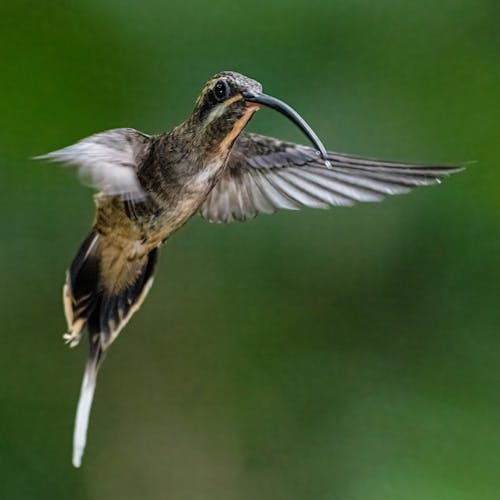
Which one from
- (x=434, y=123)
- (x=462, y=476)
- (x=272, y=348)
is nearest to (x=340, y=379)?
(x=272, y=348)

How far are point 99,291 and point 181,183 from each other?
337 millimetres

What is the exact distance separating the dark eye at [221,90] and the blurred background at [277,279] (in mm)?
860

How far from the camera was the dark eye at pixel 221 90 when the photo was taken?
136cm

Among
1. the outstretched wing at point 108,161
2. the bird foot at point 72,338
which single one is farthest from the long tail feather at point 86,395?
the outstretched wing at point 108,161

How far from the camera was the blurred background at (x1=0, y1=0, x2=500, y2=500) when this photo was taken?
7.53 feet

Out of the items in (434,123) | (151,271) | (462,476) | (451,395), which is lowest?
(462,476)

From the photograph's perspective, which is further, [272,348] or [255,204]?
[272,348]

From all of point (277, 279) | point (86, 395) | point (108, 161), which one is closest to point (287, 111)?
point (108, 161)

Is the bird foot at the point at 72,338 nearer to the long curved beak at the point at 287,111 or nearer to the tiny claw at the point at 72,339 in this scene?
the tiny claw at the point at 72,339

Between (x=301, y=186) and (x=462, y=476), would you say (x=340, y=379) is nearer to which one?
(x=462, y=476)

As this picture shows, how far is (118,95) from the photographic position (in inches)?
89.4

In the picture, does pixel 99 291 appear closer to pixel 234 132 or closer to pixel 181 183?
pixel 181 183

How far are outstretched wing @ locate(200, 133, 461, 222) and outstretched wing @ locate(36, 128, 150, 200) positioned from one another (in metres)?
0.30

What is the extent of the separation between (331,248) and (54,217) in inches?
25.2
